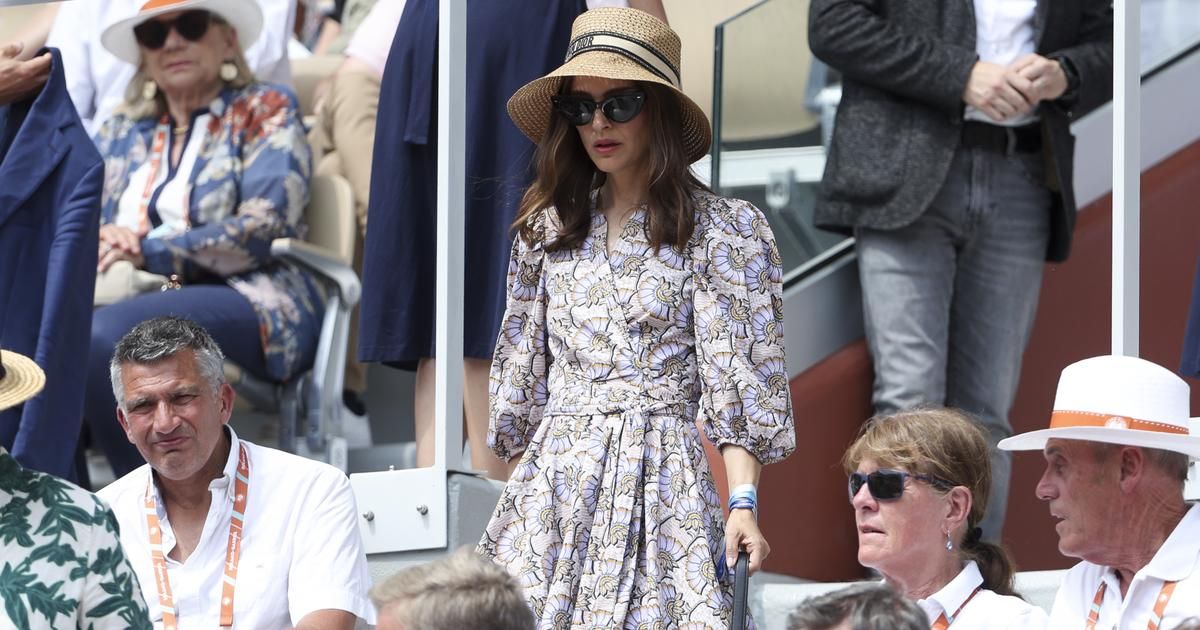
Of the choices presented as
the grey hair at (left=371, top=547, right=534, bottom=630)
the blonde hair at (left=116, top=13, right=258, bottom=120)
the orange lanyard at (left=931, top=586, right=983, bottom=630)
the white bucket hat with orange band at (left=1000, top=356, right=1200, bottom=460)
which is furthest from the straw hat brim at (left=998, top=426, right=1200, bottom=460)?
the blonde hair at (left=116, top=13, right=258, bottom=120)

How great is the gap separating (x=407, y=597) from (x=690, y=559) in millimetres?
1368

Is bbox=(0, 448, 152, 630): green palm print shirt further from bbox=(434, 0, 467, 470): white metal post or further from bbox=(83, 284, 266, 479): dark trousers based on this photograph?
bbox=(83, 284, 266, 479): dark trousers

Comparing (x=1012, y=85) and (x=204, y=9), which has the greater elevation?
(x=204, y=9)

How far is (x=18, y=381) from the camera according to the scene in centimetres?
358

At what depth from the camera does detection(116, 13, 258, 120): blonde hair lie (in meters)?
6.79

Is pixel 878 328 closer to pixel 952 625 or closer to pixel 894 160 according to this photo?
pixel 894 160

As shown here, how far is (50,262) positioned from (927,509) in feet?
8.00

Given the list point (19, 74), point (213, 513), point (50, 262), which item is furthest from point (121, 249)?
point (213, 513)

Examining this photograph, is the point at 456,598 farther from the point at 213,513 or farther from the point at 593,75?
the point at 593,75

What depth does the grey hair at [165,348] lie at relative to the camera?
471 cm

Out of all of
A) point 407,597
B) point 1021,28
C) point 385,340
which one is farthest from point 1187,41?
point 407,597

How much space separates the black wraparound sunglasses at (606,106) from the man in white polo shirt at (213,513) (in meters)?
0.98

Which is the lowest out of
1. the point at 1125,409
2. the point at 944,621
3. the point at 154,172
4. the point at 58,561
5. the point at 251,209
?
the point at 944,621

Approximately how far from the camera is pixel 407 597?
3.01 m
